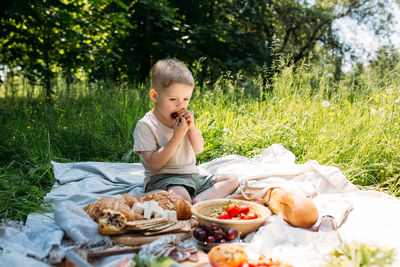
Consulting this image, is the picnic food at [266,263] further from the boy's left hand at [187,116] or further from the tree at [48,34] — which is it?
the tree at [48,34]

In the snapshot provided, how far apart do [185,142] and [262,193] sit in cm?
77

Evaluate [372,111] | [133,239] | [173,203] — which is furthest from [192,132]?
[372,111]

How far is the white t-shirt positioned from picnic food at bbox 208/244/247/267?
1234 mm

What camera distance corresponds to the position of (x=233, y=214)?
81.9 inches

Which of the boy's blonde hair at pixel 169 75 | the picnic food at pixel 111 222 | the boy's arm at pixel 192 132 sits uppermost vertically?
the boy's blonde hair at pixel 169 75

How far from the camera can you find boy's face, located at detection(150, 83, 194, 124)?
249cm

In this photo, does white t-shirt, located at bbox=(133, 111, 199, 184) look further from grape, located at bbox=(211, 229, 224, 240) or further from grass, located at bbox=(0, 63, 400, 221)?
grape, located at bbox=(211, 229, 224, 240)

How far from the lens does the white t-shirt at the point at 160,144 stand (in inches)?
102

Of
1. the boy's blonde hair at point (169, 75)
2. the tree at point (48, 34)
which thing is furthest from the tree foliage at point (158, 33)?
the boy's blonde hair at point (169, 75)

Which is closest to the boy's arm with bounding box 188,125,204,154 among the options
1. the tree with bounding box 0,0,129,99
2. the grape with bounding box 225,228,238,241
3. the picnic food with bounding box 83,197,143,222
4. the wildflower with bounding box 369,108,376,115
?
the picnic food with bounding box 83,197,143,222

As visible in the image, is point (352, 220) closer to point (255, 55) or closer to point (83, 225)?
point (83, 225)

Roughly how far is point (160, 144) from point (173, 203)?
2.29 ft

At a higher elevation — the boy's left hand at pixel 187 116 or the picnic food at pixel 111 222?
the boy's left hand at pixel 187 116

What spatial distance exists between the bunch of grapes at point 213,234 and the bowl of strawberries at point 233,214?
76 mm
